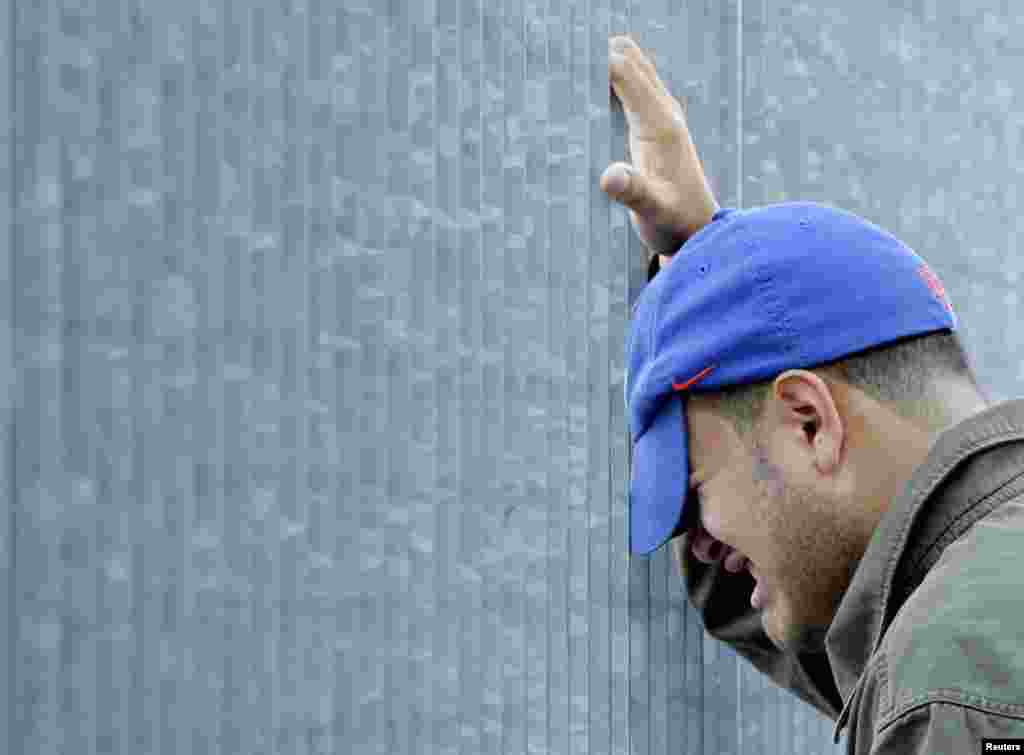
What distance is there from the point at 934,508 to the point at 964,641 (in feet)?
1.04

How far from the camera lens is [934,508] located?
1.82 metres

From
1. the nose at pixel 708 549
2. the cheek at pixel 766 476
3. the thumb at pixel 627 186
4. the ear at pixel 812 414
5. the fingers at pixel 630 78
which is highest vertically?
the fingers at pixel 630 78

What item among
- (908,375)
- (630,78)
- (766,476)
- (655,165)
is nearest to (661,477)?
(766,476)

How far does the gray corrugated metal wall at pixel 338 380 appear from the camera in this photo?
77.6 inches

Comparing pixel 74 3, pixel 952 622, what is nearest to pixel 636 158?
pixel 74 3

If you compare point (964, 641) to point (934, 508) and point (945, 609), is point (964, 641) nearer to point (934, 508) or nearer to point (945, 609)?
point (945, 609)

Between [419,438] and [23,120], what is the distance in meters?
0.73

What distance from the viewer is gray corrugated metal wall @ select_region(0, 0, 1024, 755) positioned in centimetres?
197

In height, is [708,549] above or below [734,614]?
above

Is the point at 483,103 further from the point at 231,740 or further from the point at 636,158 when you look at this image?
the point at 231,740

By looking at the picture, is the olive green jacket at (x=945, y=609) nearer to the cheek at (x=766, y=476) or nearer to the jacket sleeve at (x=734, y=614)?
the cheek at (x=766, y=476)

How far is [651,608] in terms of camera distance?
2777mm

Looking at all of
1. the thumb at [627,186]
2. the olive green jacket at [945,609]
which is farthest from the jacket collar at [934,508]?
the thumb at [627,186]

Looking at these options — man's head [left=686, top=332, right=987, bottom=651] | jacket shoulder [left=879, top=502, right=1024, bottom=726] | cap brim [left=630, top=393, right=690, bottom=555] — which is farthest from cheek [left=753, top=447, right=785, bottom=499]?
jacket shoulder [left=879, top=502, right=1024, bottom=726]
